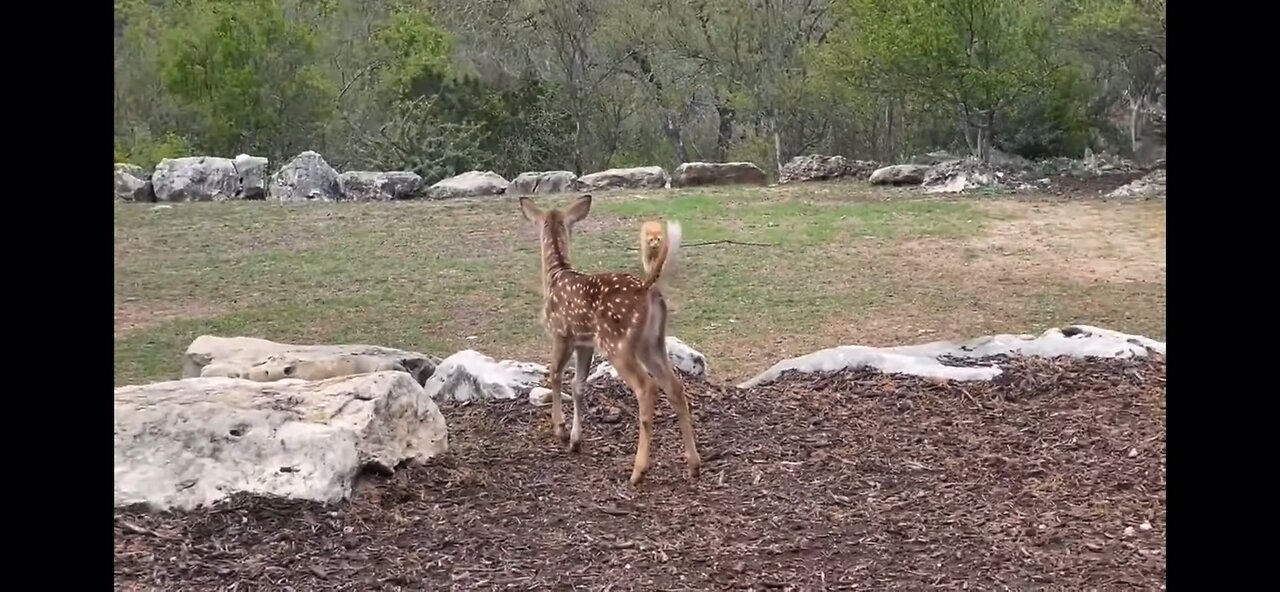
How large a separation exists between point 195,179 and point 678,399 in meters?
10.8

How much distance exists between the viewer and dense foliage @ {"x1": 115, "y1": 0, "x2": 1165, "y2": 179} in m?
→ 15.3

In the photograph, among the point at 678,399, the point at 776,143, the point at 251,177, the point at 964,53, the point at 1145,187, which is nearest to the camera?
the point at 678,399

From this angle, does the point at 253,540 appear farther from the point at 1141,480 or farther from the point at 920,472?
the point at 1141,480

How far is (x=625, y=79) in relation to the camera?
19547mm

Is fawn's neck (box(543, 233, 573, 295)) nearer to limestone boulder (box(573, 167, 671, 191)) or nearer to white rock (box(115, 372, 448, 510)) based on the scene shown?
white rock (box(115, 372, 448, 510))

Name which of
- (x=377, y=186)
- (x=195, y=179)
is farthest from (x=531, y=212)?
(x=377, y=186)

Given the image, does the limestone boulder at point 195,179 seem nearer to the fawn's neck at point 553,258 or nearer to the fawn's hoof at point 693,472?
the fawn's neck at point 553,258

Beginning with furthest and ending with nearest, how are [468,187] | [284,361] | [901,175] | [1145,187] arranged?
[901,175], [468,187], [1145,187], [284,361]

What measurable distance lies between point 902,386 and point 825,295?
11.5ft

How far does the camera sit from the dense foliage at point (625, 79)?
50.2 ft

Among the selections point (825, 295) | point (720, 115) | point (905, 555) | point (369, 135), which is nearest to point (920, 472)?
point (905, 555)

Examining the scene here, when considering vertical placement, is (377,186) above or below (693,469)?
above

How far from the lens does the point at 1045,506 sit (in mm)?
3846

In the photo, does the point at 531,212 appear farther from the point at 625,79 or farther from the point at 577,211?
the point at 625,79
